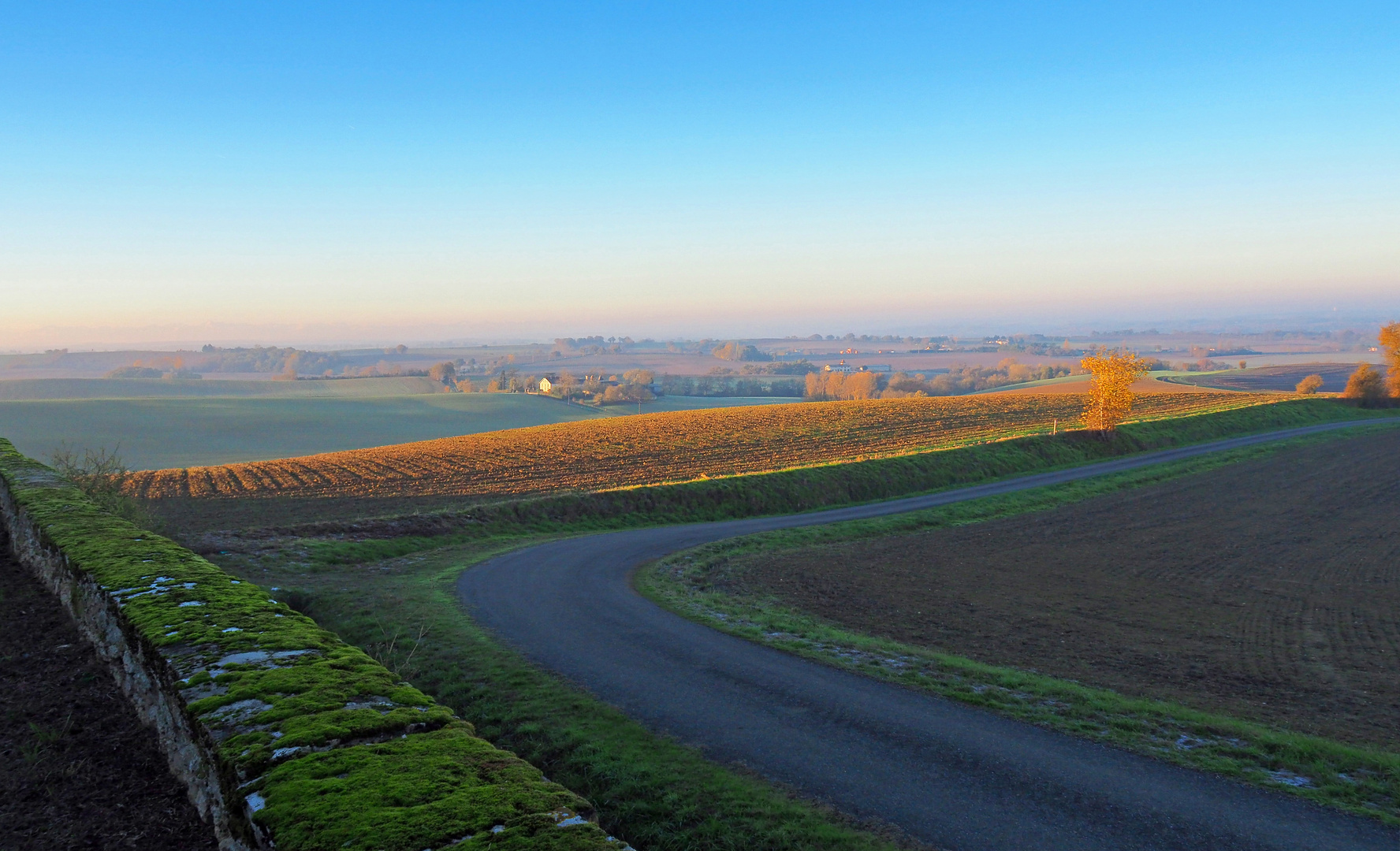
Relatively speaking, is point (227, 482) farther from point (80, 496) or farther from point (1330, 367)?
point (1330, 367)

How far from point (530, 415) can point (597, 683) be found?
92.0m

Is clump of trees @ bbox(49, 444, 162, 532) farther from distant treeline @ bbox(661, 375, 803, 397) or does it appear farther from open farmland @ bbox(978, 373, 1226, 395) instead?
distant treeline @ bbox(661, 375, 803, 397)

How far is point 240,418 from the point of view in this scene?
279ft

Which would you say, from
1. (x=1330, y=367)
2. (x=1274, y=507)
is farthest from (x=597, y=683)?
(x=1330, y=367)

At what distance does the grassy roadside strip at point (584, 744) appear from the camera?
698cm

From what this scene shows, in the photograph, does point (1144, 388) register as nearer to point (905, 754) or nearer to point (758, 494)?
point (758, 494)

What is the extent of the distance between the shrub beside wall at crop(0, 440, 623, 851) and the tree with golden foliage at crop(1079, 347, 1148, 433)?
53.6m

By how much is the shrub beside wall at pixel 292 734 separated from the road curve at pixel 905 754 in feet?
12.0

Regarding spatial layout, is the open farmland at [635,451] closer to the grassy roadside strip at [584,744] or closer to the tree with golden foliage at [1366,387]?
the tree with golden foliage at [1366,387]

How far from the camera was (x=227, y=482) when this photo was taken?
4619cm

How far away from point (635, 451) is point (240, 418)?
185 feet

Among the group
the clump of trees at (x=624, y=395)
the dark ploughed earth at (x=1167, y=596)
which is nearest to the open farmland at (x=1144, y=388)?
the clump of trees at (x=624, y=395)

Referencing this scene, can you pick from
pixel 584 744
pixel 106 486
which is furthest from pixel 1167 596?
pixel 106 486

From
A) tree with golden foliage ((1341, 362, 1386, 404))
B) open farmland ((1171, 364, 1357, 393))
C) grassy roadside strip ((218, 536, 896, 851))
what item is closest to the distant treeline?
open farmland ((1171, 364, 1357, 393))
